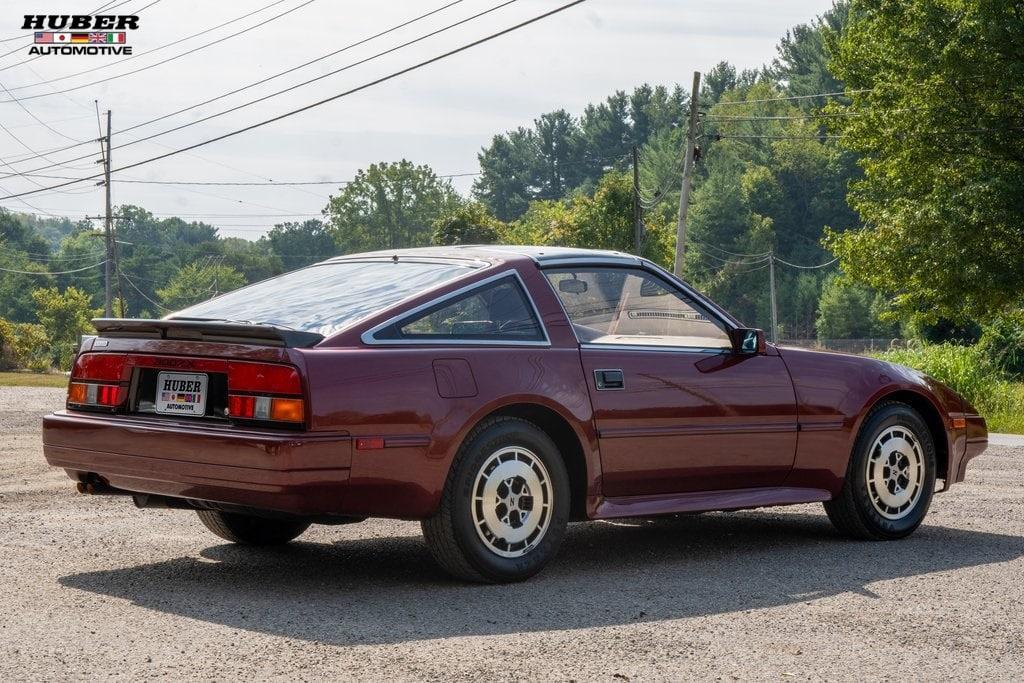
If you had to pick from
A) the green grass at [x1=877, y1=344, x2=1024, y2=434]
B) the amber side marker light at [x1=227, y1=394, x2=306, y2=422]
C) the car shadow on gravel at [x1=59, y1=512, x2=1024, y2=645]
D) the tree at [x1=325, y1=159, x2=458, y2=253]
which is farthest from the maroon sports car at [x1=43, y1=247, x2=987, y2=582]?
the tree at [x1=325, y1=159, x2=458, y2=253]

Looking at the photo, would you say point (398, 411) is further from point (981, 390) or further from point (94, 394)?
point (981, 390)

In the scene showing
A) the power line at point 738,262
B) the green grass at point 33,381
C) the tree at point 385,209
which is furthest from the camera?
the tree at point 385,209

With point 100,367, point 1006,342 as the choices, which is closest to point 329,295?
point 100,367

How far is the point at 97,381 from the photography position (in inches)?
251

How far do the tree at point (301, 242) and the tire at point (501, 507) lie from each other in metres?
152

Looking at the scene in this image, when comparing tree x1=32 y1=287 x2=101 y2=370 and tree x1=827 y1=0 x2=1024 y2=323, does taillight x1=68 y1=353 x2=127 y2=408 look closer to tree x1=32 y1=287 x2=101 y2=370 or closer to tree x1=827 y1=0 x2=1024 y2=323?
tree x1=827 y1=0 x2=1024 y2=323

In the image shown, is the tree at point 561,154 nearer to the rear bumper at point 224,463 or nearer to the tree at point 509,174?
the tree at point 509,174

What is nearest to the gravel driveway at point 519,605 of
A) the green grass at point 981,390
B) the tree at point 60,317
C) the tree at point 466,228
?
the green grass at point 981,390

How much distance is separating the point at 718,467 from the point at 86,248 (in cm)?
15915

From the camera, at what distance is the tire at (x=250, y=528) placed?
7.20m

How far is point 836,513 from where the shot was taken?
7773 mm

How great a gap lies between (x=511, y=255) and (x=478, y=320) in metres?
0.52

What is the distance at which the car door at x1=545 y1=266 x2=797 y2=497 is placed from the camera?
6.71m

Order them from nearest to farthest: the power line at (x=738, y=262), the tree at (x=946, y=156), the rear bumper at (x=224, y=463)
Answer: the rear bumper at (x=224, y=463) → the tree at (x=946, y=156) → the power line at (x=738, y=262)
